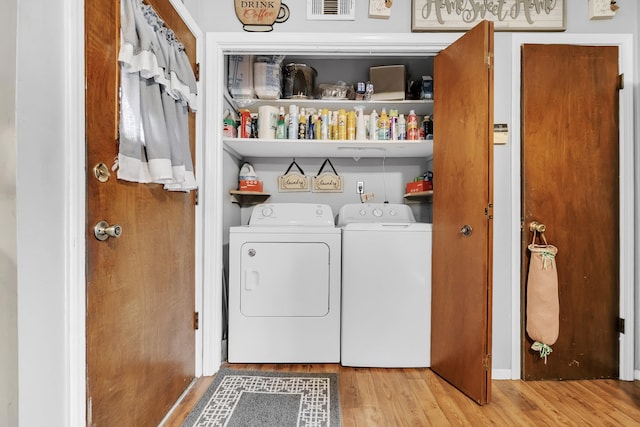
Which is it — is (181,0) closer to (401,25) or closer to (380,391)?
(401,25)

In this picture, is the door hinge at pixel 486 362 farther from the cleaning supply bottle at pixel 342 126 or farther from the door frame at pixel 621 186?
the cleaning supply bottle at pixel 342 126

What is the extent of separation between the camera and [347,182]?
2.77m

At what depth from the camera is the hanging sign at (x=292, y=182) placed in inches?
107

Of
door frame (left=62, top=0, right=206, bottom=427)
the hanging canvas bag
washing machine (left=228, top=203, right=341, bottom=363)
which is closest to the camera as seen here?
door frame (left=62, top=0, right=206, bottom=427)

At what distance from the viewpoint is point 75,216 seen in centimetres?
96

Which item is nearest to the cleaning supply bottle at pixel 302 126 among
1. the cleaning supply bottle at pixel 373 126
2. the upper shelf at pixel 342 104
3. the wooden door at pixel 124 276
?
the upper shelf at pixel 342 104

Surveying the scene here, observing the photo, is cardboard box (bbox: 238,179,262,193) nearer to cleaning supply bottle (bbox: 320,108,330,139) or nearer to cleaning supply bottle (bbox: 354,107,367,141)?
cleaning supply bottle (bbox: 320,108,330,139)

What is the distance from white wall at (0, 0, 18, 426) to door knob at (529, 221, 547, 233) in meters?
2.26

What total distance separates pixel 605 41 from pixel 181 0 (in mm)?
2403

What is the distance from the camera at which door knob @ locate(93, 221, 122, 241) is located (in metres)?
1.04

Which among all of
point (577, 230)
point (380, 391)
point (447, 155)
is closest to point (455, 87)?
point (447, 155)

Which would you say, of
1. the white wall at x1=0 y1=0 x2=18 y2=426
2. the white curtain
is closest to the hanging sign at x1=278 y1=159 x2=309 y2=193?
the white curtain

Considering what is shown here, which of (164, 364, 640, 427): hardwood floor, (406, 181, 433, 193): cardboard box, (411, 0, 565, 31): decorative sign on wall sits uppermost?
(411, 0, 565, 31): decorative sign on wall

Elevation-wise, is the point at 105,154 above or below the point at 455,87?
below
